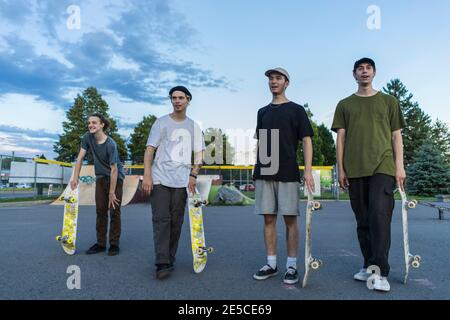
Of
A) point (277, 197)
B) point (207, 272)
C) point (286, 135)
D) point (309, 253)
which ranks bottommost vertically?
point (207, 272)

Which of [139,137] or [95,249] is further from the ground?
[139,137]

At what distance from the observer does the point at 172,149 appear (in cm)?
396

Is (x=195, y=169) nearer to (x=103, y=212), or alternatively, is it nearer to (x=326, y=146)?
(x=103, y=212)

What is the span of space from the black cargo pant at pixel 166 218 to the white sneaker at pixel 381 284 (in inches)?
77.6

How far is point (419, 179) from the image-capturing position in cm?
2872

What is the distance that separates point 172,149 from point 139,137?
42.6 meters

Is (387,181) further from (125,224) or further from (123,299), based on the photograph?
(125,224)

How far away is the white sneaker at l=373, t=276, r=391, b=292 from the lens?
3.13 meters

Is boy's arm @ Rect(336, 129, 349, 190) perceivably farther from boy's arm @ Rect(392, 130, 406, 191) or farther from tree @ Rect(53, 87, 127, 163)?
tree @ Rect(53, 87, 127, 163)

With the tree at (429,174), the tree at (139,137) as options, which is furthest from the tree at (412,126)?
the tree at (139,137)

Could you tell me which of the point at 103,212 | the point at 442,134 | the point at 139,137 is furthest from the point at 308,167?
the point at 442,134

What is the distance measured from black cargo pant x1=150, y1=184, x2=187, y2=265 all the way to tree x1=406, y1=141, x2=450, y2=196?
2905 cm
